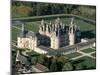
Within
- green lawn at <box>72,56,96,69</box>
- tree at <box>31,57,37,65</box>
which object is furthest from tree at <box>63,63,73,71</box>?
tree at <box>31,57,37,65</box>

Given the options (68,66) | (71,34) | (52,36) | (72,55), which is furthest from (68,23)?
(68,66)

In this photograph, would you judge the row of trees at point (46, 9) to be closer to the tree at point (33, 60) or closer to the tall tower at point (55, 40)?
the tall tower at point (55, 40)

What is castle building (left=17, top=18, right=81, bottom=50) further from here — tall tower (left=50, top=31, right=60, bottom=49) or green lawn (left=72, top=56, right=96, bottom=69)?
green lawn (left=72, top=56, right=96, bottom=69)

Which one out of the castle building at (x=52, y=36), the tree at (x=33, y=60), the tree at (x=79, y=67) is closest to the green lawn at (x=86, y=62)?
the tree at (x=79, y=67)

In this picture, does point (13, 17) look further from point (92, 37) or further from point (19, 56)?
point (92, 37)

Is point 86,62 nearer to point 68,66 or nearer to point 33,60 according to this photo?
point 68,66

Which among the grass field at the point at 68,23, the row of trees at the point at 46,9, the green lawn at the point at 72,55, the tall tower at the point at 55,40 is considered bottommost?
the green lawn at the point at 72,55
